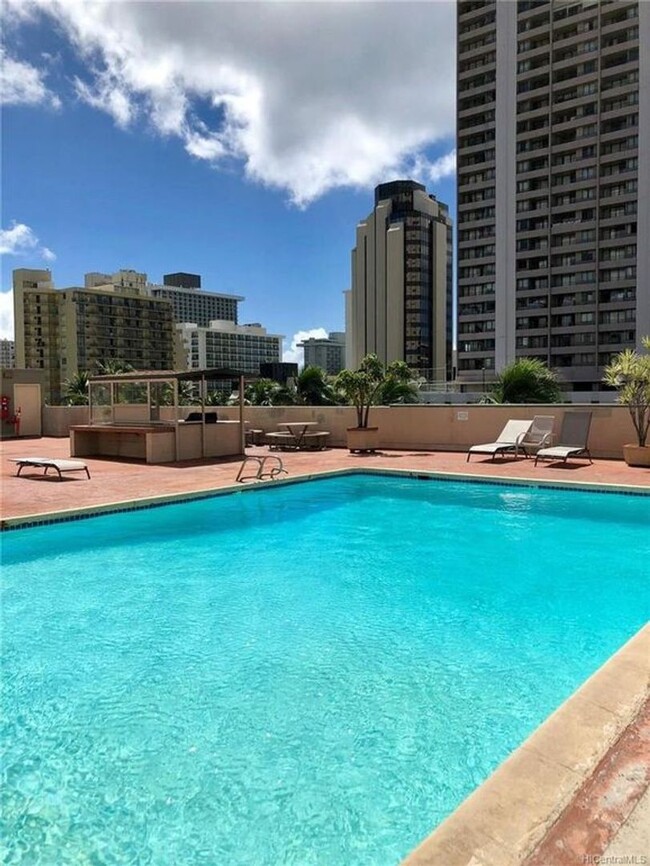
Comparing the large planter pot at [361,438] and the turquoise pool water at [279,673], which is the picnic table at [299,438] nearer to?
the large planter pot at [361,438]

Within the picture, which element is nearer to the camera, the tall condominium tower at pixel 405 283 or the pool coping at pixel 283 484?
the pool coping at pixel 283 484

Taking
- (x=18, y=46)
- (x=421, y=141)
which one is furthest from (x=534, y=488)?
(x=421, y=141)

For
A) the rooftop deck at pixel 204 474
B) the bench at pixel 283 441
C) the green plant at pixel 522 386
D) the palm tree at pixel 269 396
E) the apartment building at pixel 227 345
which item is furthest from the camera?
the apartment building at pixel 227 345

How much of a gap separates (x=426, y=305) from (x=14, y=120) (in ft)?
302

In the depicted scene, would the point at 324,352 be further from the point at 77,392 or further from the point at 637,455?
the point at 637,455

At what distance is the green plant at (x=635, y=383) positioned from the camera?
13.0 meters

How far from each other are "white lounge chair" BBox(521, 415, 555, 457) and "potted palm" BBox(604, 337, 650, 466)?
1.75 m

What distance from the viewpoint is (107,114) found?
1658 cm

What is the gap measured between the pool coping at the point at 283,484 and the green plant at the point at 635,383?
3.33 metres

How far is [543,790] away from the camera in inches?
98.0

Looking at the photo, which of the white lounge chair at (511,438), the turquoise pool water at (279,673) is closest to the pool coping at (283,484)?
the turquoise pool water at (279,673)

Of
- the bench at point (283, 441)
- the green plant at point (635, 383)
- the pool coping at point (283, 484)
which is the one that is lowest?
the pool coping at point (283, 484)

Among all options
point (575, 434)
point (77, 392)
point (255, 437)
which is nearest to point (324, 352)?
point (77, 392)

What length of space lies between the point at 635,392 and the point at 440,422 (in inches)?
219
